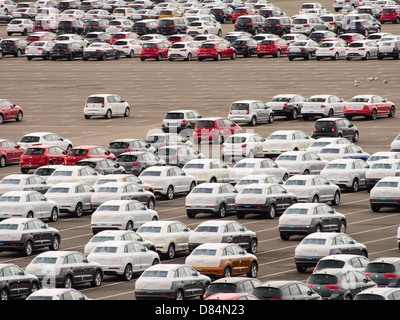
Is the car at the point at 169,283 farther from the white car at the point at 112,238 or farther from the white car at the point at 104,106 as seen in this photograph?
the white car at the point at 104,106

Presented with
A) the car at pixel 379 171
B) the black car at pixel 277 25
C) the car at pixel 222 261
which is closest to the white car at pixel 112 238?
the car at pixel 222 261

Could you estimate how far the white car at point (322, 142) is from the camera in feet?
148

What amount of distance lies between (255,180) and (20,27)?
62.2 metres

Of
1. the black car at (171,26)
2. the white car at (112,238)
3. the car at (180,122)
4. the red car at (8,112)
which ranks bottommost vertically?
the black car at (171,26)

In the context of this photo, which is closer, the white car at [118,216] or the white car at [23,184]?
the white car at [118,216]

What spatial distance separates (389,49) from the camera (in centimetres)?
7562

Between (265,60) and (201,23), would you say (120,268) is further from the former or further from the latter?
(201,23)

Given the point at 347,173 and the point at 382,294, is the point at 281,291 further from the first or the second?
the point at 347,173

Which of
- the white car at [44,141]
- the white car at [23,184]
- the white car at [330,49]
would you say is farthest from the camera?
the white car at [330,49]

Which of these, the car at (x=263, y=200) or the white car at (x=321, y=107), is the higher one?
the car at (x=263, y=200)

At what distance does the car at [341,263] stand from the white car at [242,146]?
71.7 feet

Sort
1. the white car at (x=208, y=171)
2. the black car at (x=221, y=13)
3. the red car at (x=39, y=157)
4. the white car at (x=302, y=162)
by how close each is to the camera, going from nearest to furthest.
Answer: the white car at (x=208, y=171), the white car at (x=302, y=162), the red car at (x=39, y=157), the black car at (x=221, y=13)

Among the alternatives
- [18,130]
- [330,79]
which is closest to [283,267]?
[18,130]

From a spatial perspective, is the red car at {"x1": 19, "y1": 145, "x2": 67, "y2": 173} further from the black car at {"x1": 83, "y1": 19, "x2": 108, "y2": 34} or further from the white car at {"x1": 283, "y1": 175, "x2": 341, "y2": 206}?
the black car at {"x1": 83, "y1": 19, "x2": 108, "y2": 34}
